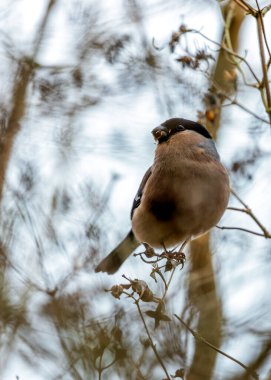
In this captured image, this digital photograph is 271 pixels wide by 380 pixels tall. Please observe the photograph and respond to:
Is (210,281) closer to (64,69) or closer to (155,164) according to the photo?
(155,164)

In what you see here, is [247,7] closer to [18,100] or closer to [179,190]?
[179,190]

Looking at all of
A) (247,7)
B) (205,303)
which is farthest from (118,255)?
(247,7)

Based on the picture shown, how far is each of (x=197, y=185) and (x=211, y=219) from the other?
21cm

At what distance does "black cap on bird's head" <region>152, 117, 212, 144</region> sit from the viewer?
416 centimetres

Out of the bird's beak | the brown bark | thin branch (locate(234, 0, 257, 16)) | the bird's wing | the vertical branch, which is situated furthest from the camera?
the bird's wing

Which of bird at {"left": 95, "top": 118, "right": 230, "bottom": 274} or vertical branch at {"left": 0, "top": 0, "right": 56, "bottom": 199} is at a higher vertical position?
vertical branch at {"left": 0, "top": 0, "right": 56, "bottom": 199}

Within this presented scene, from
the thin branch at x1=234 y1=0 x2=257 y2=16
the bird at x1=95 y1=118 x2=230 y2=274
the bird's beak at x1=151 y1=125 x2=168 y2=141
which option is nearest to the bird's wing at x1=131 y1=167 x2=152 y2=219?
the bird at x1=95 y1=118 x2=230 y2=274

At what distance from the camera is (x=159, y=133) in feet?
13.5

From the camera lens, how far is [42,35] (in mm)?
4871

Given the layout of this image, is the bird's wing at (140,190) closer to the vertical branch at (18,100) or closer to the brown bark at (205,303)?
the brown bark at (205,303)

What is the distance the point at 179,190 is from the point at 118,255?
0.81 metres

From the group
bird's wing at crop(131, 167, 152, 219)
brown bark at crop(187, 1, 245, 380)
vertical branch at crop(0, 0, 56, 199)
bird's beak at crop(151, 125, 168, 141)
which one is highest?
vertical branch at crop(0, 0, 56, 199)

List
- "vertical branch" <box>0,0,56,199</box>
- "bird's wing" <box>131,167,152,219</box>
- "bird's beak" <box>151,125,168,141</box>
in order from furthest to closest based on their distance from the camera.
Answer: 1. "bird's wing" <box>131,167,152,219</box>
2. "bird's beak" <box>151,125,168,141</box>
3. "vertical branch" <box>0,0,56,199</box>

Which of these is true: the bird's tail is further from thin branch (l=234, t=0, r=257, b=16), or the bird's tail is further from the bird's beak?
thin branch (l=234, t=0, r=257, b=16)
